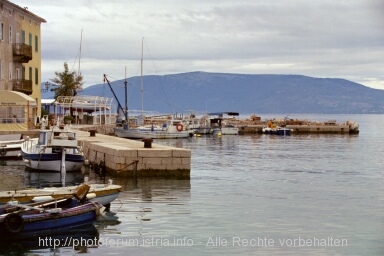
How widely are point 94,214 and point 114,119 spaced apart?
83889 mm

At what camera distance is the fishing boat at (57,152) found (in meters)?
36.6

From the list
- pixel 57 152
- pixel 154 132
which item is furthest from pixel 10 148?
pixel 154 132

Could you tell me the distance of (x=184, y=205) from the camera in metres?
26.9

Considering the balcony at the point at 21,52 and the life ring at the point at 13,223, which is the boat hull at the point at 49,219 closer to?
the life ring at the point at 13,223

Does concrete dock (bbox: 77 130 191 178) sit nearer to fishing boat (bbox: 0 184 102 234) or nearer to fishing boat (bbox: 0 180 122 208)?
fishing boat (bbox: 0 180 122 208)

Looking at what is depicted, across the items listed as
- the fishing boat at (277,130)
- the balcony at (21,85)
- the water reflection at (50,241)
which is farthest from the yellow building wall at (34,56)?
the fishing boat at (277,130)

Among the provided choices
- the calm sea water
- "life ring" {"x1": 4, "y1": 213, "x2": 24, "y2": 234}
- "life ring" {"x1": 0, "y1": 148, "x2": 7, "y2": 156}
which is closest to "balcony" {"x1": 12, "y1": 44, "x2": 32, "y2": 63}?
"life ring" {"x1": 0, "y1": 148, "x2": 7, "y2": 156}

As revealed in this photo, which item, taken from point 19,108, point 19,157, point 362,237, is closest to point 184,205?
point 362,237

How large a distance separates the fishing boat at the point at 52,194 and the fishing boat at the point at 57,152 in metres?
12.6

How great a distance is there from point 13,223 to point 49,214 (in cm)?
113

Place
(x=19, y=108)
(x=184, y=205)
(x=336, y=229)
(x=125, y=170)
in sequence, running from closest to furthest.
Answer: (x=336, y=229) < (x=184, y=205) < (x=125, y=170) < (x=19, y=108)

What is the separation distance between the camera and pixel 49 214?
20969mm

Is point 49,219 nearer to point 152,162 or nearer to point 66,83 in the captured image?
point 152,162

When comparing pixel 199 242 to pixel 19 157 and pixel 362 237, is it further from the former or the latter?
pixel 19 157
